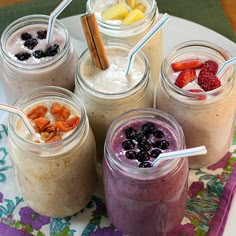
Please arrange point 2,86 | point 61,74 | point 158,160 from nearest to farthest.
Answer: point 158,160 < point 61,74 < point 2,86

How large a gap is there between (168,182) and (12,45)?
0.50 meters

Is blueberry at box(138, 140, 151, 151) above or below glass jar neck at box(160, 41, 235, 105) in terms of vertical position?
below

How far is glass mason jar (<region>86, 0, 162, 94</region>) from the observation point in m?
1.19

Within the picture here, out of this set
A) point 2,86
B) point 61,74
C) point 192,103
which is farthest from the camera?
point 2,86

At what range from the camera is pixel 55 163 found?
103cm

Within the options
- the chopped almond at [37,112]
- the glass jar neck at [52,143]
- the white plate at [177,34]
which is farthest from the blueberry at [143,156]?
the white plate at [177,34]

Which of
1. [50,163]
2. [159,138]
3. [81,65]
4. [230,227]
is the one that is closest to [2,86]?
[81,65]

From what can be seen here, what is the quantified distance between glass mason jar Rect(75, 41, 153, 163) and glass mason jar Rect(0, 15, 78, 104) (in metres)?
0.05

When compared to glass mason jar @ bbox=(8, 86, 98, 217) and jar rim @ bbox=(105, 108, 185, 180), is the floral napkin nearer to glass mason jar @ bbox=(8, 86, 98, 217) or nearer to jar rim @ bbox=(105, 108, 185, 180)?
glass mason jar @ bbox=(8, 86, 98, 217)

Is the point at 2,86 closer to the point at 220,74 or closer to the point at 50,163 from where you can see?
the point at 50,163

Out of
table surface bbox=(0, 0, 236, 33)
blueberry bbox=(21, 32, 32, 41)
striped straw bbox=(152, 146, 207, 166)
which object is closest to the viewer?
striped straw bbox=(152, 146, 207, 166)

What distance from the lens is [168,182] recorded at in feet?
3.21

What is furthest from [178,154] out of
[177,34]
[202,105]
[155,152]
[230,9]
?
[230,9]

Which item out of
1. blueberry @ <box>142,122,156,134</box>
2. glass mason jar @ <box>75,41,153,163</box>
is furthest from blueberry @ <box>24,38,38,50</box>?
blueberry @ <box>142,122,156,134</box>
